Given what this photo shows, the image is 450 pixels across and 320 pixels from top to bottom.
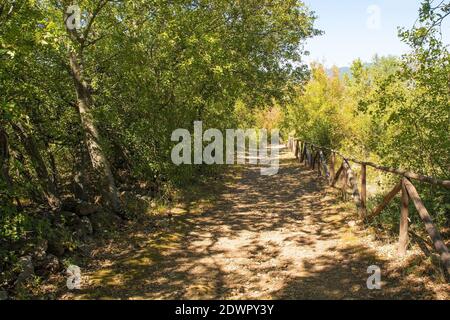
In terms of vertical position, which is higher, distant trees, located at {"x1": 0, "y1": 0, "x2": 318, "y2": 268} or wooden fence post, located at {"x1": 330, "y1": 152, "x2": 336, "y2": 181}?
distant trees, located at {"x1": 0, "y1": 0, "x2": 318, "y2": 268}

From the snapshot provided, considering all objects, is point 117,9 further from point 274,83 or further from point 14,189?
point 274,83

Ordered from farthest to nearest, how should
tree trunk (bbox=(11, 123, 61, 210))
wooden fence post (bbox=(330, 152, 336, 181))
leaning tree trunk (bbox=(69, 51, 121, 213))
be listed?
wooden fence post (bbox=(330, 152, 336, 181)), leaning tree trunk (bbox=(69, 51, 121, 213)), tree trunk (bbox=(11, 123, 61, 210))

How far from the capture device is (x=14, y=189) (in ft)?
16.6

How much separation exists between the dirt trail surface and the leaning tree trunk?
116 centimetres

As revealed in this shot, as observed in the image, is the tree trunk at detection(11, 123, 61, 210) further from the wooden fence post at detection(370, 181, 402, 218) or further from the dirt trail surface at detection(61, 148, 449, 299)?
the wooden fence post at detection(370, 181, 402, 218)

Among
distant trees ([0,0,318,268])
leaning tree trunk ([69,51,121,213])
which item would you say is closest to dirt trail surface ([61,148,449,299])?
leaning tree trunk ([69,51,121,213])

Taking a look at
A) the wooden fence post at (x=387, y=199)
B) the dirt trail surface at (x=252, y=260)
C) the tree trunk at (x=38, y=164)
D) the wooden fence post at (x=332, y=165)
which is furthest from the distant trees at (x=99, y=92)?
the wooden fence post at (x=387, y=199)

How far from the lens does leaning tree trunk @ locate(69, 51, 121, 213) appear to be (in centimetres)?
822

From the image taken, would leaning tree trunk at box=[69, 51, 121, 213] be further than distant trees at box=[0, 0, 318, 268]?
Yes

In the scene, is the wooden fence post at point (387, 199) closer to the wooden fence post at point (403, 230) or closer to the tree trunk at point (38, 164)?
the wooden fence post at point (403, 230)

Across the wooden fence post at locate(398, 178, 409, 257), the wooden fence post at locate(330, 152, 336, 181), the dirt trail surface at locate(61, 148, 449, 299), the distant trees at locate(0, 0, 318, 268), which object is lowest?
the dirt trail surface at locate(61, 148, 449, 299)

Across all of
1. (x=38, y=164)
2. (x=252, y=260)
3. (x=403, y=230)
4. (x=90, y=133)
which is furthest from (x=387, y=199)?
(x=38, y=164)

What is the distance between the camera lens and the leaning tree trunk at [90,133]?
8219 mm
